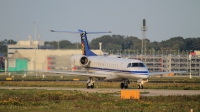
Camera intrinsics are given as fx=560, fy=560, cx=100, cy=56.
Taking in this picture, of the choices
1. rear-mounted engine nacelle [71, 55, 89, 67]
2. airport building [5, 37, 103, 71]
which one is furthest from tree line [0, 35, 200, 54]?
rear-mounted engine nacelle [71, 55, 89, 67]

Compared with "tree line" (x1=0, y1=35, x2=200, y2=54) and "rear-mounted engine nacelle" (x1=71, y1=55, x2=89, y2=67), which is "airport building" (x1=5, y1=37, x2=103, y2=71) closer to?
"tree line" (x1=0, y1=35, x2=200, y2=54)

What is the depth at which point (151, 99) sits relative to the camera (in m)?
41.5

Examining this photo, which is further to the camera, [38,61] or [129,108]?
[38,61]

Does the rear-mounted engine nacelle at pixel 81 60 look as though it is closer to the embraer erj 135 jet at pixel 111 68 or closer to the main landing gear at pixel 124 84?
the embraer erj 135 jet at pixel 111 68

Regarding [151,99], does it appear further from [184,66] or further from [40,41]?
[40,41]

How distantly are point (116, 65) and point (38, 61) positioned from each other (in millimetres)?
77558

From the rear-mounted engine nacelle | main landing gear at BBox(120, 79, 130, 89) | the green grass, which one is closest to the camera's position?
the green grass

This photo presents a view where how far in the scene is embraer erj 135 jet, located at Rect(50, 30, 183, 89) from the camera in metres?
57.8

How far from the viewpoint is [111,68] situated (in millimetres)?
61594

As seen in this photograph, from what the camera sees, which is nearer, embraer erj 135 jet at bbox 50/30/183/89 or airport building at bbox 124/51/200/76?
embraer erj 135 jet at bbox 50/30/183/89

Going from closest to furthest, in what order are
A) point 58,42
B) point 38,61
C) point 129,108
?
point 129,108 < point 38,61 < point 58,42

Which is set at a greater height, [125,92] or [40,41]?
[40,41]

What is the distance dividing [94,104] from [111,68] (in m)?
24.1

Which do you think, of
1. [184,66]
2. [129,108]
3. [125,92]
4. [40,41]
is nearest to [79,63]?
[125,92]
